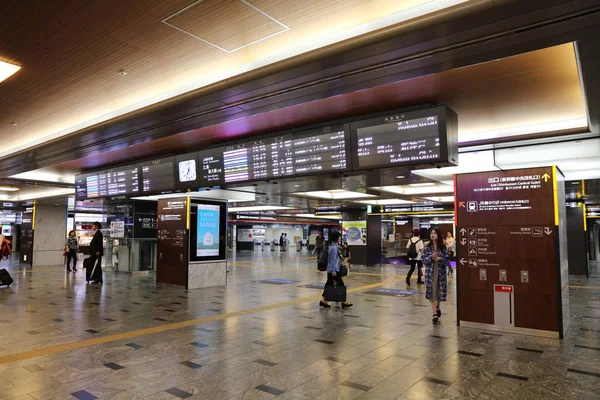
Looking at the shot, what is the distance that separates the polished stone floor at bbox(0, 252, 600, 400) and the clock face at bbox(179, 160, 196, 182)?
260 cm

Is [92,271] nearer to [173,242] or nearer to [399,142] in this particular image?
[173,242]

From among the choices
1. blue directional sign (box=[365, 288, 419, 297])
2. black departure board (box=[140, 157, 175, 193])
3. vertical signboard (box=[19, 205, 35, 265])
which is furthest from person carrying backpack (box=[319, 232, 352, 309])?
vertical signboard (box=[19, 205, 35, 265])

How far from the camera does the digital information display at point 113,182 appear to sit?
8901mm

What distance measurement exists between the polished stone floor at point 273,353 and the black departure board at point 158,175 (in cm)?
249

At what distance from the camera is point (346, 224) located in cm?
2191

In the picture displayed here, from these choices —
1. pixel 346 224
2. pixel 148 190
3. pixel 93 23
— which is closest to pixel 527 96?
pixel 93 23

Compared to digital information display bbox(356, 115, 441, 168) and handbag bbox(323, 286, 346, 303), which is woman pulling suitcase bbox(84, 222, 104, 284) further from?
digital information display bbox(356, 115, 441, 168)

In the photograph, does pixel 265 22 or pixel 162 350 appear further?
pixel 162 350

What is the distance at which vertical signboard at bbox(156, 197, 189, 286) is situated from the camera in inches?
455

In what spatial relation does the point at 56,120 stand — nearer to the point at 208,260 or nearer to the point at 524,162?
the point at 208,260

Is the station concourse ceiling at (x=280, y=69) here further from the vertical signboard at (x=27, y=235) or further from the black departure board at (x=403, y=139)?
the vertical signboard at (x=27, y=235)

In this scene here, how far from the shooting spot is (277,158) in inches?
251

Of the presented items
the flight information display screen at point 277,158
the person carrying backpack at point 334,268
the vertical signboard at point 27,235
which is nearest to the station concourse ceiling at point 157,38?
the flight information display screen at point 277,158

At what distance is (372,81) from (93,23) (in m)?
2.82
